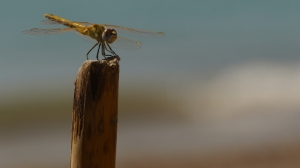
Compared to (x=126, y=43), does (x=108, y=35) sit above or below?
below

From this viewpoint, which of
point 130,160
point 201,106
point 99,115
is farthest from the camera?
point 201,106

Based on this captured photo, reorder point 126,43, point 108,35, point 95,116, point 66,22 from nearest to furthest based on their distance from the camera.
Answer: point 95,116
point 108,35
point 126,43
point 66,22

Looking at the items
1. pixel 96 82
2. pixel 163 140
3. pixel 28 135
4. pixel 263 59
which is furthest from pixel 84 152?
pixel 263 59

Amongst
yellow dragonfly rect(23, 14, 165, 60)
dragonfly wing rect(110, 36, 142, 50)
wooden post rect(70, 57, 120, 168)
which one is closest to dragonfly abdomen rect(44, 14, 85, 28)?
yellow dragonfly rect(23, 14, 165, 60)

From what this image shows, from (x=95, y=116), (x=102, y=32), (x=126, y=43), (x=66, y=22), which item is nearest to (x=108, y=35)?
(x=102, y=32)

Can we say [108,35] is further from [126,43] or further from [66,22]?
[66,22]

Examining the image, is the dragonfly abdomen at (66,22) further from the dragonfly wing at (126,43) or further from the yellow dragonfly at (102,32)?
the dragonfly wing at (126,43)

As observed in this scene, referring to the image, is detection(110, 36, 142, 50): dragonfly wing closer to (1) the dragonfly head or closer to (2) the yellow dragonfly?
(2) the yellow dragonfly

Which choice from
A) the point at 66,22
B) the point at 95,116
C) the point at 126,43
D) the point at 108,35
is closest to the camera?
the point at 95,116

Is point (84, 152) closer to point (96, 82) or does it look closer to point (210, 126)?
point (96, 82)
